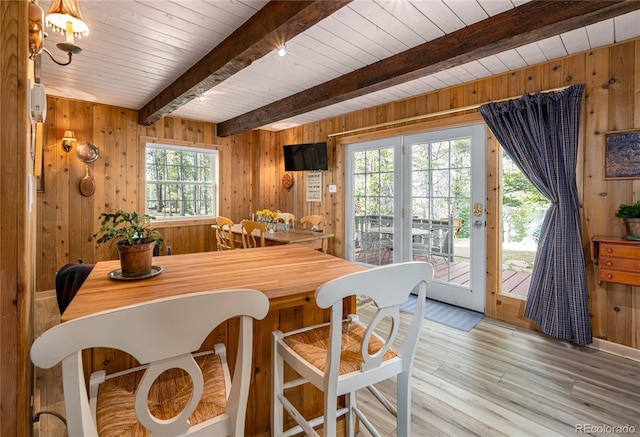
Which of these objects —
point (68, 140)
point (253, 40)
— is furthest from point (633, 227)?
point (68, 140)

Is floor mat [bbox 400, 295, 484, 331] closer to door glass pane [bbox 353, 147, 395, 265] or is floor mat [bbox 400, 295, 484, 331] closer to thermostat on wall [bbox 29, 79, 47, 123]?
door glass pane [bbox 353, 147, 395, 265]

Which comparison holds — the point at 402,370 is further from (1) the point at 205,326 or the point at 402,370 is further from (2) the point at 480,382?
(2) the point at 480,382

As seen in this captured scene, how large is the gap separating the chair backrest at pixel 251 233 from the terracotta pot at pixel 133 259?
2.13 m

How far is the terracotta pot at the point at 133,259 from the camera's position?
1.46m

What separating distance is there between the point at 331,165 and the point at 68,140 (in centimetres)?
353

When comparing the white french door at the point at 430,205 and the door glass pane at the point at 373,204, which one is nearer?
the white french door at the point at 430,205

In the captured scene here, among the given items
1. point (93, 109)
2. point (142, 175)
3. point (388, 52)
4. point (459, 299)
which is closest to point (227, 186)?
point (142, 175)

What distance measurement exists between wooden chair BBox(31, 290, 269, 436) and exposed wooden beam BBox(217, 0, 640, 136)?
236 centimetres

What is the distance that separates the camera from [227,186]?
215 inches

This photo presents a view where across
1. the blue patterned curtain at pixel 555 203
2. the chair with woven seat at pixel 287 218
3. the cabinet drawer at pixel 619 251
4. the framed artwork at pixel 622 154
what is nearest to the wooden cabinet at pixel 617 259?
the cabinet drawer at pixel 619 251

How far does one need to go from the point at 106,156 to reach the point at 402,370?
15.5 ft

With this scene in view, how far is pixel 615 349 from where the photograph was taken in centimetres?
250

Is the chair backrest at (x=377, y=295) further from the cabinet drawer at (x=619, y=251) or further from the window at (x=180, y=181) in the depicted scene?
the window at (x=180, y=181)

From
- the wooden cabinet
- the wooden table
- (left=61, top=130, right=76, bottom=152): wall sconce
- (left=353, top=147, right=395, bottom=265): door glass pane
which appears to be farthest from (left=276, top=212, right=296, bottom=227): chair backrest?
the wooden cabinet
